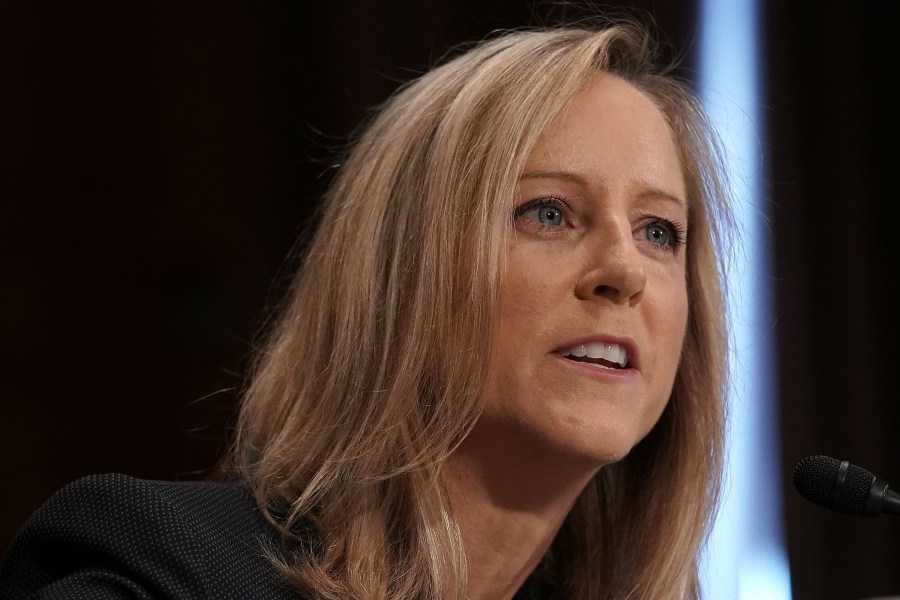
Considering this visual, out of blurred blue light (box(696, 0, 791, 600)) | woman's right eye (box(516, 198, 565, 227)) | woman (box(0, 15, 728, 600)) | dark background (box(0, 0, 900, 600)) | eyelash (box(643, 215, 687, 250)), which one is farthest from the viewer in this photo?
blurred blue light (box(696, 0, 791, 600))

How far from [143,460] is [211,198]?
21.6 inches

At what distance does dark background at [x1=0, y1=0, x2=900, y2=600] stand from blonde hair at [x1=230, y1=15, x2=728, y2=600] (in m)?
0.43

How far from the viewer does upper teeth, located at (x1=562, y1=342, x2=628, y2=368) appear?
1405 mm

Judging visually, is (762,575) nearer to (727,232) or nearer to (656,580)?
(656,580)

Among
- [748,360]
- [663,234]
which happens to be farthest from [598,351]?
[748,360]

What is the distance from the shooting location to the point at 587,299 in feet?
4.61

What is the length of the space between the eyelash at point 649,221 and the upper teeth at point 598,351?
17 cm

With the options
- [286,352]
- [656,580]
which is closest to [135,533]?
[286,352]

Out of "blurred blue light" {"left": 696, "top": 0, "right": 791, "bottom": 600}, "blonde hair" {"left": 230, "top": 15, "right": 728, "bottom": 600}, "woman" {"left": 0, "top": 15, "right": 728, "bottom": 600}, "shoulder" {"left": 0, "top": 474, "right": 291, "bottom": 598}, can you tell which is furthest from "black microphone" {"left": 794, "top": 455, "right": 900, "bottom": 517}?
"blurred blue light" {"left": 696, "top": 0, "right": 791, "bottom": 600}

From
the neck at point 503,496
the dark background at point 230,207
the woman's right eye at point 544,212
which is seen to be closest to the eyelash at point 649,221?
the woman's right eye at point 544,212

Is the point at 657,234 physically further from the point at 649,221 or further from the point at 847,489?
the point at 847,489

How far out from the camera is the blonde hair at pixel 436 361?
1.39 meters

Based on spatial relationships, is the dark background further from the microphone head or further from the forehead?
the microphone head

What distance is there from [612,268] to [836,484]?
1.28 ft
